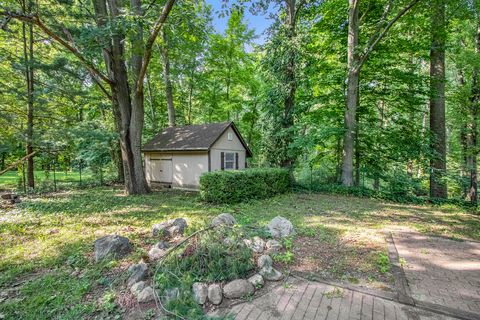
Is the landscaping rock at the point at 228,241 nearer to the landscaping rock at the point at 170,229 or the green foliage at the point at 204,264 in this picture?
the green foliage at the point at 204,264

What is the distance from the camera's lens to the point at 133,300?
2875 mm

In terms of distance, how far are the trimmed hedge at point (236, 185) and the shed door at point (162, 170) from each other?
17.4 feet

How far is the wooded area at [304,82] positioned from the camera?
840 cm

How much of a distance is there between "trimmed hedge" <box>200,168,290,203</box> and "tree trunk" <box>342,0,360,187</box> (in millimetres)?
3436

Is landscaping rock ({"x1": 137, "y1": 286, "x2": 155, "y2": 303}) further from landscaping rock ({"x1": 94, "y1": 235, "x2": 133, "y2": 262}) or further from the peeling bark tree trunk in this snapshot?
the peeling bark tree trunk

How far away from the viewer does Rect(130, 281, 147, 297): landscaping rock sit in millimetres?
2948

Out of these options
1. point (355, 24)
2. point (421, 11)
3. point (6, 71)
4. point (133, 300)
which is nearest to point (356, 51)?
point (355, 24)

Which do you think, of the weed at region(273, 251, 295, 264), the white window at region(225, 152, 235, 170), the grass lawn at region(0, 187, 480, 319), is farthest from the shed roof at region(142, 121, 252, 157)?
the weed at region(273, 251, 295, 264)

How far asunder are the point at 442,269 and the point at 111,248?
216 inches

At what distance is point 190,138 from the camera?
42.4 feet

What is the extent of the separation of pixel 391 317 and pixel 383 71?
35.6 ft

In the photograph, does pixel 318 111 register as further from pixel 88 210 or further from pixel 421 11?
pixel 88 210

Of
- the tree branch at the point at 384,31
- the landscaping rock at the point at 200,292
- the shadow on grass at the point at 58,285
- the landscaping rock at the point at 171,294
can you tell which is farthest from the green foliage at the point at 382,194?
A: the shadow on grass at the point at 58,285

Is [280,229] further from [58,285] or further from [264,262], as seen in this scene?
Result: [58,285]
